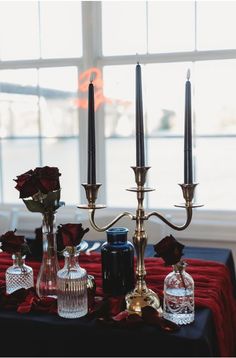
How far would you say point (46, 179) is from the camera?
50.1 inches

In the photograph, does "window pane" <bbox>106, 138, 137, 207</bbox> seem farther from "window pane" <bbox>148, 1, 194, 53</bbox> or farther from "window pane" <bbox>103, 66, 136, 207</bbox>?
"window pane" <bbox>148, 1, 194, 53</bbox>

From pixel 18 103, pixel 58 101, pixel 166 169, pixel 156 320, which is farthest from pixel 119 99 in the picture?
pixel 156 320

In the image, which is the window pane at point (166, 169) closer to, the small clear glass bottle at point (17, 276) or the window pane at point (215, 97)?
the window pane at point (215, 97)

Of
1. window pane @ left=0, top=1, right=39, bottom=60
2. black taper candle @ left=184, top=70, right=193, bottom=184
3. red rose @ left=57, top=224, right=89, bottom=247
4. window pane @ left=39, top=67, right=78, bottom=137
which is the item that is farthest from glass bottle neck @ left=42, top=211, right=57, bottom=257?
window pane @ left=0, top=1, right=39, bottom=60

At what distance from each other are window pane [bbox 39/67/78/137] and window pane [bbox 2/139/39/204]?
0.15m

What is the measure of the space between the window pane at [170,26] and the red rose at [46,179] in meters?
1.69

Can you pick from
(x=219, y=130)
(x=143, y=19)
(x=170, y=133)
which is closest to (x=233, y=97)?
(x=219, y=130)

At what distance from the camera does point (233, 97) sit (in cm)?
267

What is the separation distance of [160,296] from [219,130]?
5.19 ft

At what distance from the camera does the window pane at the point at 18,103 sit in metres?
2.97

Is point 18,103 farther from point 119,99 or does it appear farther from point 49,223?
point 49,223

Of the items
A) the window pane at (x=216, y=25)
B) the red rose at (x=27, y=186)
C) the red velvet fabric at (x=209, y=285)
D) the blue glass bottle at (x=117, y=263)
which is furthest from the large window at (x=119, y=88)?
the red rose at (x=27, y=186)

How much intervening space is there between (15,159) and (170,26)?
1308 millimetres

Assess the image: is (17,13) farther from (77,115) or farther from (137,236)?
(137,236)
